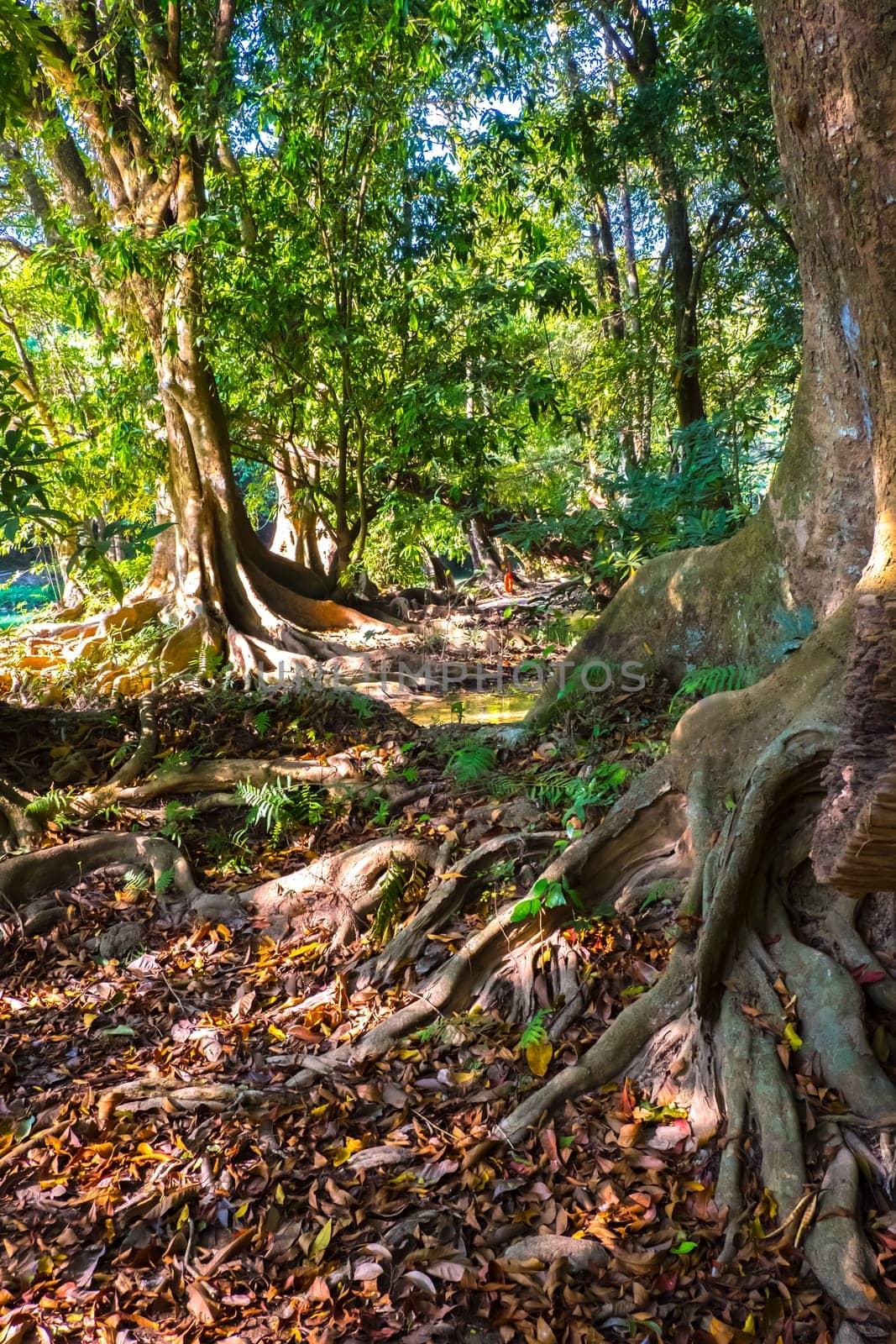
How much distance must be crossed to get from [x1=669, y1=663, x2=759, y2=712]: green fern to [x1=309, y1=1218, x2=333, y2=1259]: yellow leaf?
2954 millimetres

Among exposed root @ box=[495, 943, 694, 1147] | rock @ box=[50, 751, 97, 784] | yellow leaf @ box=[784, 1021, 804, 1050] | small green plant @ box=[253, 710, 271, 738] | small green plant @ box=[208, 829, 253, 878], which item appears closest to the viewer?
yellow leaf @ box=[784, 1021, 804, 1050]

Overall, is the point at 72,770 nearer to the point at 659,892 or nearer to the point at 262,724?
the point at 262,724

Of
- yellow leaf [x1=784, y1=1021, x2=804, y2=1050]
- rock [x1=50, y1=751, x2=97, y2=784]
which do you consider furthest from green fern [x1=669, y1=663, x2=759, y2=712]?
rock [x1=50, y1=751, x2=97, y2=784]

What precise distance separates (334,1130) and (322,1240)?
0.45 meters

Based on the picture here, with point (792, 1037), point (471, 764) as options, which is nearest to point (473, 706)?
point (471, 764)

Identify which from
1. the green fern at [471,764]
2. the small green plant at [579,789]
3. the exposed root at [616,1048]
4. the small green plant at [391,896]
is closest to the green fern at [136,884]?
the small green plant at [391,896]

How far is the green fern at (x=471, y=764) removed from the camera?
5.16m

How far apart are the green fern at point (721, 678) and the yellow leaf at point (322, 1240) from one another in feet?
9.69

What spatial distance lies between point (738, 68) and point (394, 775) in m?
6.60

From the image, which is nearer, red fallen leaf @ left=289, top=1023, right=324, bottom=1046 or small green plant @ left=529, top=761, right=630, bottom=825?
red fallen leaf @ left=289, top=1023, right=324, bottom=1046

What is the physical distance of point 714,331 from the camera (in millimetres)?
11266

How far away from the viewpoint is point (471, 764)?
5188 millimetres

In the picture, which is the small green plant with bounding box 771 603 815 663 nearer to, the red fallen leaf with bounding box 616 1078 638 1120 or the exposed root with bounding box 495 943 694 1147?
the exposed root with bounding box 495 943 694 1147

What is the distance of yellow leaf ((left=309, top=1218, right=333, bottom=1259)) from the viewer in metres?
2.76
